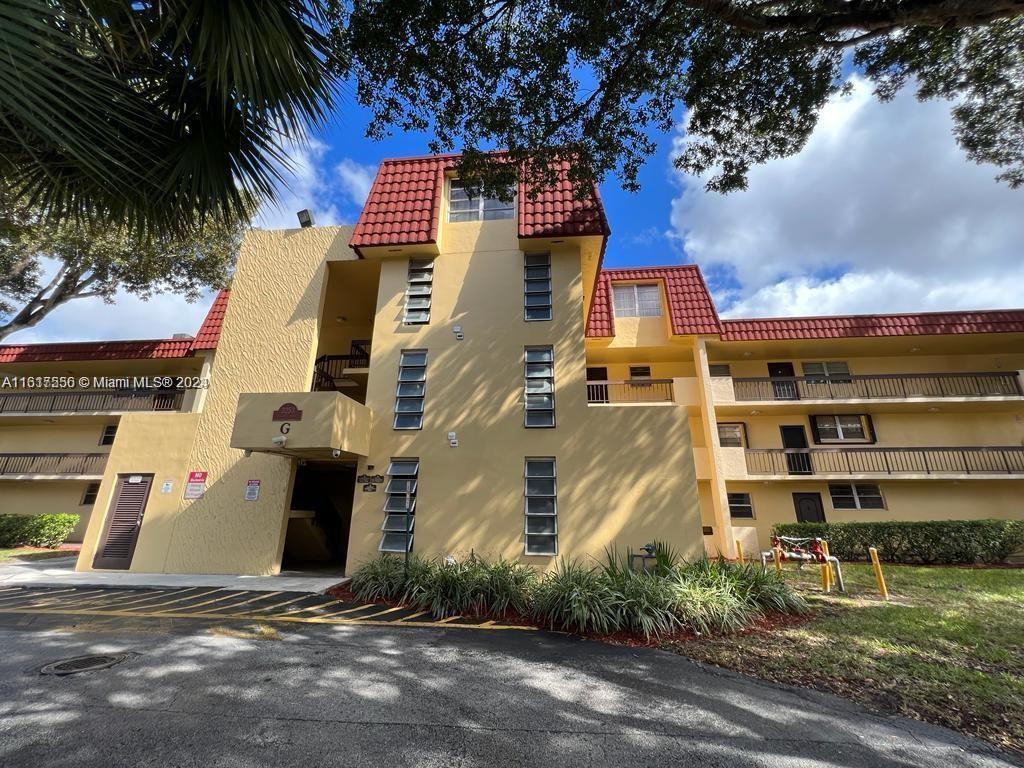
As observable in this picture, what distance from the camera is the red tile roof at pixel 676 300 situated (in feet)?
53.8

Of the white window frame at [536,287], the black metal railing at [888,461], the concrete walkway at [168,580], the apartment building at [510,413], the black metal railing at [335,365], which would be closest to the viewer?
the concrete walkway at [168,580]

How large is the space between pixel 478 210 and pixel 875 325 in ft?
50.7

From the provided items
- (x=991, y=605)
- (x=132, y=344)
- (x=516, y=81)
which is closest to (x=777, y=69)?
(x=516, y=81)

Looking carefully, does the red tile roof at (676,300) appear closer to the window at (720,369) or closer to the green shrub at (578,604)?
the window at (720,369)

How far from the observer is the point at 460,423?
11.0m

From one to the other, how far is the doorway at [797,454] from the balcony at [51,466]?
28242 millimetres

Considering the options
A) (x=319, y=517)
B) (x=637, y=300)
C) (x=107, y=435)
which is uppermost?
(x=637, y=300)

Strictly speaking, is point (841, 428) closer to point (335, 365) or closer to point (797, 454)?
point (797, 454)

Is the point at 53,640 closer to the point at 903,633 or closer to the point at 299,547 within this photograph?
the point at 299,547

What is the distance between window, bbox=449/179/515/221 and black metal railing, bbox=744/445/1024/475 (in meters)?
12.7

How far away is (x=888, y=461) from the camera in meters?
15.9

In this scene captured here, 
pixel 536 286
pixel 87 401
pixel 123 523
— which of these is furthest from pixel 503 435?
pixel 87 401

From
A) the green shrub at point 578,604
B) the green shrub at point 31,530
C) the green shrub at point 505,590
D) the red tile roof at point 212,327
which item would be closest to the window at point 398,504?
the green shrub at point 505,590

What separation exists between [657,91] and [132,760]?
1073 cm
